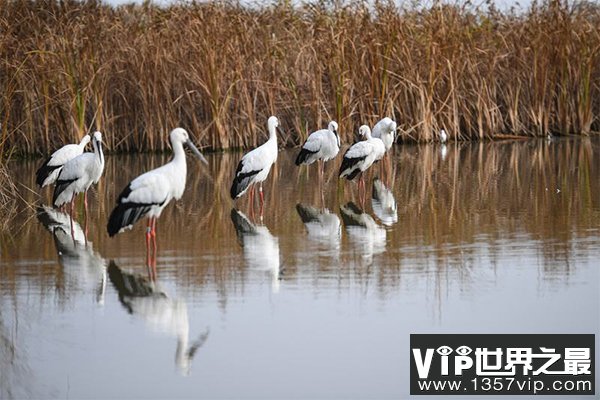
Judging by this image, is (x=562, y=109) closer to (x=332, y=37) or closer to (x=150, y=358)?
(x=332, y=37)

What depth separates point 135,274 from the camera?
955cm

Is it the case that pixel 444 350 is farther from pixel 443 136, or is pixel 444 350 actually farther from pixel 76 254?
pixel 443 136

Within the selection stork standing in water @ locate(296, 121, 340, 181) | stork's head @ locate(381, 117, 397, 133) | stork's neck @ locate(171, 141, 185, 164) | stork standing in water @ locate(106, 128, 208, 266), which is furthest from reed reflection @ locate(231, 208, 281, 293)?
stork's head @ locate(381, 117, 397, 133)

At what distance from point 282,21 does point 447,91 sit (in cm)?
345

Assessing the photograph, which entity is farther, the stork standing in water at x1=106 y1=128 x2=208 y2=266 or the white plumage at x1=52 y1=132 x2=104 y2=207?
the white plumage at x1=52 y1=132 x2=104 y2=207

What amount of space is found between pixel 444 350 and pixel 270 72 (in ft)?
48.5

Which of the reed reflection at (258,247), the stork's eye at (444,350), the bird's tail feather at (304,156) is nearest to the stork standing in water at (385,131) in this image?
the bird's tail feather at (304,156)

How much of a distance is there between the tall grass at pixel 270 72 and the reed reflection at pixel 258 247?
7.96m

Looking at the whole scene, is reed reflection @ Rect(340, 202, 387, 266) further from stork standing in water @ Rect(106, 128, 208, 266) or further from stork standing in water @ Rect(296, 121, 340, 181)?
stork standing in water @ Rect(296, 121, 340, 181)

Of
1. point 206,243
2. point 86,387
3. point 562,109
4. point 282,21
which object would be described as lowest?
point 86,387

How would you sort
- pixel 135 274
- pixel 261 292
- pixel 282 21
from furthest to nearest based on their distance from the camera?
pixel 282 21 < pixel 135 274 < pixel 261 292

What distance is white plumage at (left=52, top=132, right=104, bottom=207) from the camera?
1326 centimetres

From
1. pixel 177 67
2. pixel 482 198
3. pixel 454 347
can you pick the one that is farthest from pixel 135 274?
pixel 177 67

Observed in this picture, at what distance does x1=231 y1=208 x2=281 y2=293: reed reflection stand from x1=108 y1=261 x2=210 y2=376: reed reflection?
82 cm
